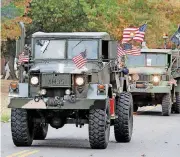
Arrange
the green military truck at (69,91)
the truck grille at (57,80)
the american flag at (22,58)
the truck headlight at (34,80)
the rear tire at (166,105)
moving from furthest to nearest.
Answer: the rear tire at (166,105), the american flag at (22,58), the truck headlight at (34,80), the truck grille at (57,80), the green military truck at (69,91)

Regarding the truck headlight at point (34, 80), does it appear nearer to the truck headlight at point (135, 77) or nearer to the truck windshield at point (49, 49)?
the truck windshield at point (49, 49)

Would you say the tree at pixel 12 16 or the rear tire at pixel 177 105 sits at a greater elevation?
the tree at pixel 12 16

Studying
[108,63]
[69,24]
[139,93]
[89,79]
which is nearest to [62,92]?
[89,79]

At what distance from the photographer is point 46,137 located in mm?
18359

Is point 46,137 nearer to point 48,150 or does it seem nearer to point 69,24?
point 48,150

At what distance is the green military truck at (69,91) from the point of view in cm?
1545

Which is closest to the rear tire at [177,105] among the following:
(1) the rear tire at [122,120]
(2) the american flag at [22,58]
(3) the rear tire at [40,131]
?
(1) the rear tire at [122,120]

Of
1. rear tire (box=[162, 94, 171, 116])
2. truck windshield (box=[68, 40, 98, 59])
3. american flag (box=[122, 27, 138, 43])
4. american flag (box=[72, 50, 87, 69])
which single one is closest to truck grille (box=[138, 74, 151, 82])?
rear tire (box=[162, 94, 171, 116])

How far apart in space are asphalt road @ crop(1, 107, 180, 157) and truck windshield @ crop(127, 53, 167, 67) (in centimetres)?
646

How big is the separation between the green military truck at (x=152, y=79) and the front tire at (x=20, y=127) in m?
12.9

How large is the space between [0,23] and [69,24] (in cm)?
762

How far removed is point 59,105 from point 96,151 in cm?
112

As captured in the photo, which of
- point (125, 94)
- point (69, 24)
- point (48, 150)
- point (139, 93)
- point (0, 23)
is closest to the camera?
point (48, 150)

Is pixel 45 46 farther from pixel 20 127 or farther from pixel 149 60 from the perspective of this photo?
pixel 149 60
